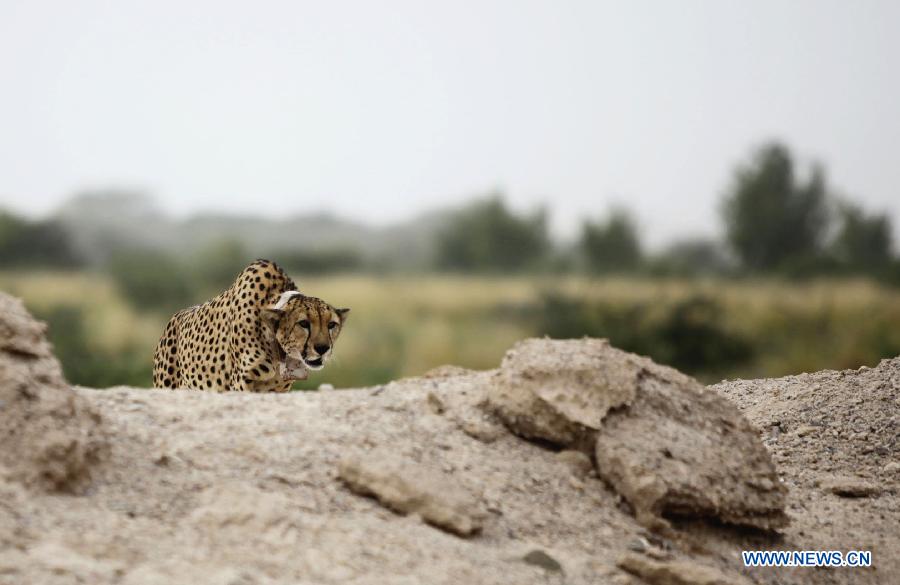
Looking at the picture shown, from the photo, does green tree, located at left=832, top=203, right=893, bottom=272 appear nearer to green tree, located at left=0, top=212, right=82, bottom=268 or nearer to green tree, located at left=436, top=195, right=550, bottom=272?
green tree, located at left=436, top=195, right=550, bottom=272

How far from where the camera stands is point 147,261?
1325 inches

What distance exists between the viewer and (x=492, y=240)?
38.8 m

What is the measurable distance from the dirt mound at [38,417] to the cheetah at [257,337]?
3.10 meters

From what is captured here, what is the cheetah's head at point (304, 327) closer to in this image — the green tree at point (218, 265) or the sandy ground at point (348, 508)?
the sandy ground at point (348, 508)

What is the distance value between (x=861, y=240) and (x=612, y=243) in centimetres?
703

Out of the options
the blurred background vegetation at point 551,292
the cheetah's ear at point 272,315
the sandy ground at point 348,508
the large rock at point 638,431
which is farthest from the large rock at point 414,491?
the blurred background vegetation at point 551,292

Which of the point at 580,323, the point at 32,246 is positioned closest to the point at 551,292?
the point at 580,323

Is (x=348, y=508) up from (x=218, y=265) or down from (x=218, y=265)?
down

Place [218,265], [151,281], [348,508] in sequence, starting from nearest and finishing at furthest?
[348,508], [151,281], [218,265]

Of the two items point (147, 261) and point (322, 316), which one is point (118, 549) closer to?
point (322, 316)

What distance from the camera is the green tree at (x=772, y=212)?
34.8 meters

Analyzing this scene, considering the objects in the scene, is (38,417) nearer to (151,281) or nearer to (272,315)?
(272,315)

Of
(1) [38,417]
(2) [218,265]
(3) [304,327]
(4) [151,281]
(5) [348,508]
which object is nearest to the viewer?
(1) [38,417]

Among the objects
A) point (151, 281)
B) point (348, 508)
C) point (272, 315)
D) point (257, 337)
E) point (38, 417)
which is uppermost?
point (151, 281)
